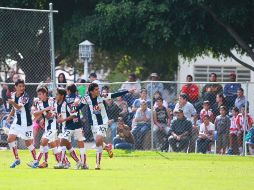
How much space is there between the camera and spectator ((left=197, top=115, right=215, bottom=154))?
29.6 meters

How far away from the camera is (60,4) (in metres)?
36.4

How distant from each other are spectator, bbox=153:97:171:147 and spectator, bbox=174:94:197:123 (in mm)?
455

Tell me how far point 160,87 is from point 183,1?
11.9 ft

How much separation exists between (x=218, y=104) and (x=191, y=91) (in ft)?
3.58

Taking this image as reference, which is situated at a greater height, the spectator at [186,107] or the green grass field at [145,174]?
the spectator at [186,107]

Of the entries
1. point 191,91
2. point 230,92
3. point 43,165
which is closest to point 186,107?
point 191,91

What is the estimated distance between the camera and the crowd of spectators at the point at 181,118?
29.6m

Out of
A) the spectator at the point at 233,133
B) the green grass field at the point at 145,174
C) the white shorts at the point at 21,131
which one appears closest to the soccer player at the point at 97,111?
the green grass field at the point at 145,174

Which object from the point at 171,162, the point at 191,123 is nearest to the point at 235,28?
the point at 191,123

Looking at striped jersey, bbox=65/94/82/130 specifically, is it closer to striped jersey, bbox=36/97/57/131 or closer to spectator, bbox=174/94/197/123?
striped jersey, bbox=36/97/57/131

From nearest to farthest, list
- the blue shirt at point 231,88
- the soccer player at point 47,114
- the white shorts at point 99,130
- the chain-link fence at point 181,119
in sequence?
the white shorts at point 99,130 → the soccer player at point 47,114 → the chain-link fence at point 181,119 → the blue shirt at point 231,88

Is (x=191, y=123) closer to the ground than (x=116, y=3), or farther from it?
closer to the ground

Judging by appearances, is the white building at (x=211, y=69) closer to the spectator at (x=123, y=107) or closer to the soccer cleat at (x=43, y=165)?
the spectator at (x=123, y=107)

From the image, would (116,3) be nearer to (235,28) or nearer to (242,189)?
(235,28)
